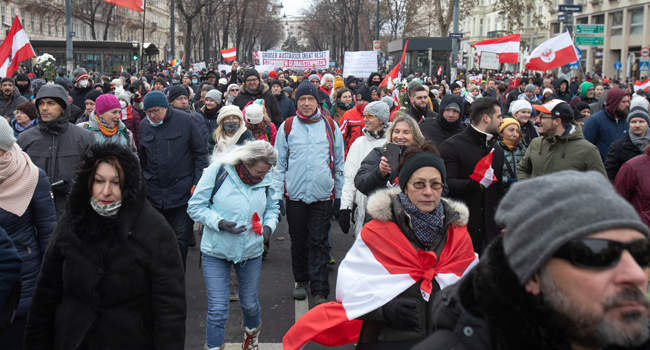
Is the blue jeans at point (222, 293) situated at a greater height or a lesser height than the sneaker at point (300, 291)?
greater

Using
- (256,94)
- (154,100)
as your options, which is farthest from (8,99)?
(154,100)

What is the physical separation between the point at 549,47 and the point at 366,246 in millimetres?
13985

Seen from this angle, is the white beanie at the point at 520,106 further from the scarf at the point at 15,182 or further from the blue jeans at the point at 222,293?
the scarf at the point at 15,182

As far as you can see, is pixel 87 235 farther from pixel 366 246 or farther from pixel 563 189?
pixel 563 189

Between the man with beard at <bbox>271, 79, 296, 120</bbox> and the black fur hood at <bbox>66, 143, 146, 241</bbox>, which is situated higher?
the man with beard at <bbox>271, 79, 296, 120</bbox>

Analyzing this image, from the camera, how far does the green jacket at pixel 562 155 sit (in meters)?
4.88

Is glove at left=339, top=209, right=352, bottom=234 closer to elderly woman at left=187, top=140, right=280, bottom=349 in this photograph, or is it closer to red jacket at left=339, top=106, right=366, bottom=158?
elderly woman at left=187, top=140, right=280, bottom=349

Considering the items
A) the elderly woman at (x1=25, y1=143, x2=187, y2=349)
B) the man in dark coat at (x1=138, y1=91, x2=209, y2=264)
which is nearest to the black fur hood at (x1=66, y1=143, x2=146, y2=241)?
the elderly woman at (x1=25, y1=143, x2=187, y2=349)

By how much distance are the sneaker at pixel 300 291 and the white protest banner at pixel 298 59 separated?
49.0 feet

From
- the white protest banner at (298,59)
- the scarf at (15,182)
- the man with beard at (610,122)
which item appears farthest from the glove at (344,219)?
the white protest banner at (298,59)

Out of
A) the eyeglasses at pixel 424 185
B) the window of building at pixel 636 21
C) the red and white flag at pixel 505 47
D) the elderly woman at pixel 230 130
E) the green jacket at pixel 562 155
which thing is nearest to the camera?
the eyeglasses at pixel 424 185

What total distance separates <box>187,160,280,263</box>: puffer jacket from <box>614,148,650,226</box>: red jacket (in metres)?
3.16

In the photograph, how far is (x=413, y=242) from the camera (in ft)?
9.60

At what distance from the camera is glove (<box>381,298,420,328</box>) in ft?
8.76
